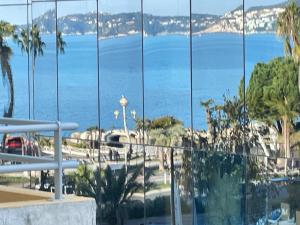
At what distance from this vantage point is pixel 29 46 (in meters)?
19.3

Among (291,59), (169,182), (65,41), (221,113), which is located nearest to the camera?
(291,59)

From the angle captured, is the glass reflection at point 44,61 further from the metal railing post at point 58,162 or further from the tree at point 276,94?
the metal railing post at point 58,162

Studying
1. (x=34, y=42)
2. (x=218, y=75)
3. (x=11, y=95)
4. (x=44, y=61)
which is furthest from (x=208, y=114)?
(x=11, y=95)

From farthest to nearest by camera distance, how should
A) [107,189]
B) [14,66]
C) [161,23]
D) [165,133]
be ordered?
[14,66], [107,189], [165,133], [161,23]

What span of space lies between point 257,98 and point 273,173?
1046 millimetres

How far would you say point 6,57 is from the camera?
64.3ft

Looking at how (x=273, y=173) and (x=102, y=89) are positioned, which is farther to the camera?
(x=102, y=89)

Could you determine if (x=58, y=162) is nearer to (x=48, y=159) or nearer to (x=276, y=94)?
(x=48, y=159)

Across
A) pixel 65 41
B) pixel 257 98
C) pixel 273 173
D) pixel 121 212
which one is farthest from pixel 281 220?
pixel 65 41

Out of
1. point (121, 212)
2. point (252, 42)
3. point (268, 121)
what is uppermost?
point (252, 42)

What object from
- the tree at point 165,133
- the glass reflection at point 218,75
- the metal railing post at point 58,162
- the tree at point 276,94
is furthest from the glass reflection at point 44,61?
the metal railing post at point 58,162

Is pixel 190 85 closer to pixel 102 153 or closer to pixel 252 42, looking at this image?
pixel 252 42

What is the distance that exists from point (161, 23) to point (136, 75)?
1.01 metres

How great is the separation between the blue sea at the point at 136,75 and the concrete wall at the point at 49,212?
8.47 metres
